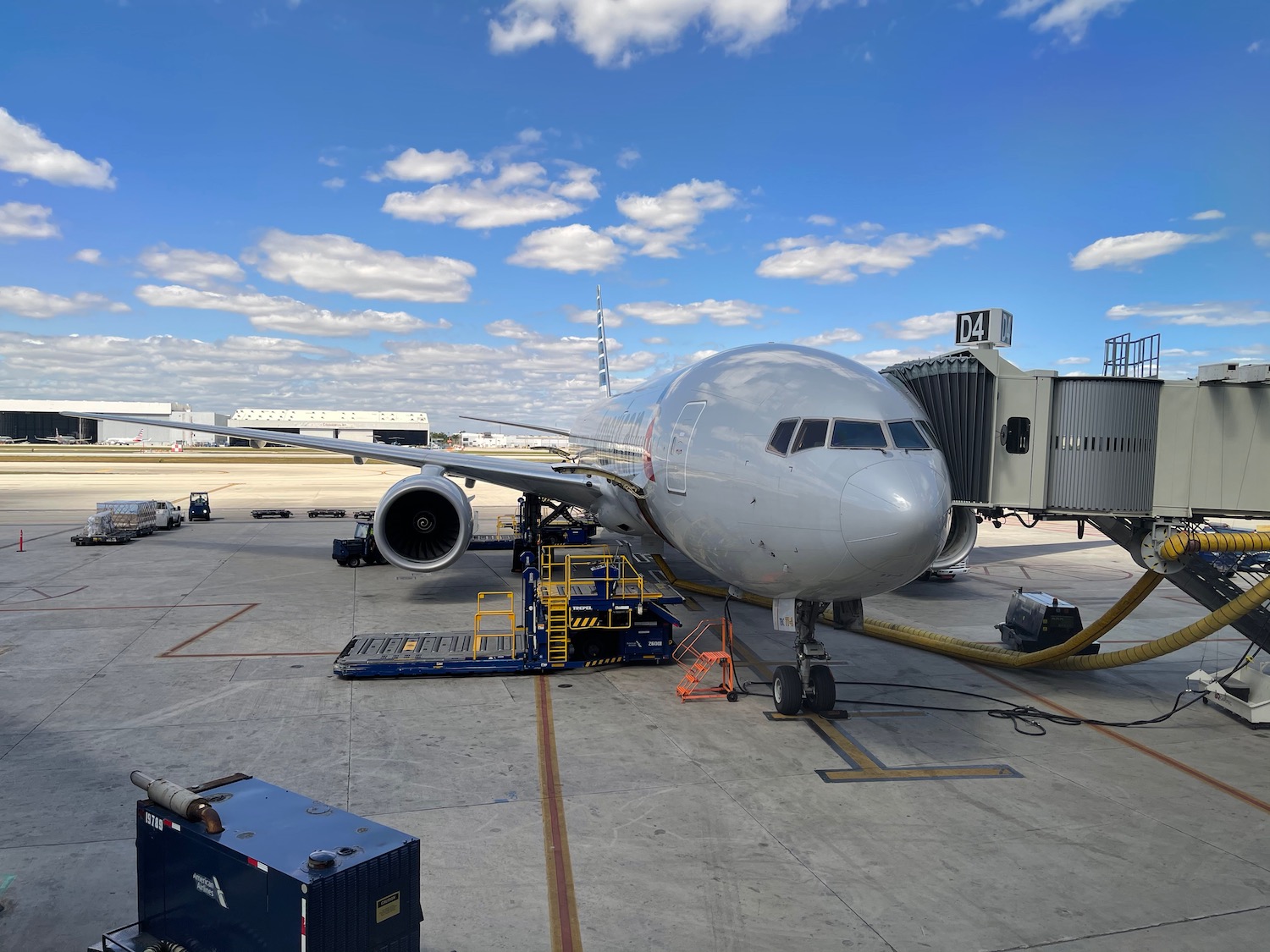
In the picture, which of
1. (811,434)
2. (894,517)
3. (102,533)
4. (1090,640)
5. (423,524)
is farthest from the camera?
(102,533)

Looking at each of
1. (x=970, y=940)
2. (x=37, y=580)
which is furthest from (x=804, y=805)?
(x=37, y=580)

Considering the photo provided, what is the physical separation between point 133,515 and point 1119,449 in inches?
1105

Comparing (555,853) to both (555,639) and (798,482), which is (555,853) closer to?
(798,482)

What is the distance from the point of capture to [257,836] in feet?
16.2

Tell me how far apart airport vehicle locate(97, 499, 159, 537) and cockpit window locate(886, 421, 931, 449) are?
2612 centimetres

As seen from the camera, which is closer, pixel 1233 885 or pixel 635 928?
pixel 635 928

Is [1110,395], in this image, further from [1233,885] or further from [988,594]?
[988,594]

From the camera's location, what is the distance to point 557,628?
12805 millimetres

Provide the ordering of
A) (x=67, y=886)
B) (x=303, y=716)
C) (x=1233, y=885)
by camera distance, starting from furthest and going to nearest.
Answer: (x=303, y=716)
(x=1233, y=885)
(x=67, y=886)

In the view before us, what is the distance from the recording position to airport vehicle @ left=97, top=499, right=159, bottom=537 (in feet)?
86.8

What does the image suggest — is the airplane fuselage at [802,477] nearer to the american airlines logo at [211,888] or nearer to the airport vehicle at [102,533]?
the american airlines logo at [211,888]

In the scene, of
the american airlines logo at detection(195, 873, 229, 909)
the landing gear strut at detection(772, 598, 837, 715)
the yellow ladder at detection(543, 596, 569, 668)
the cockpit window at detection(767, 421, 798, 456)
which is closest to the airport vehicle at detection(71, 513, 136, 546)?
the yellow ladder at detection(543, 596, 569, 668)

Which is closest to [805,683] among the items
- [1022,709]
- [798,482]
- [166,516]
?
[1022,709]

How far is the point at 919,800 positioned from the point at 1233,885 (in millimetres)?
2574
